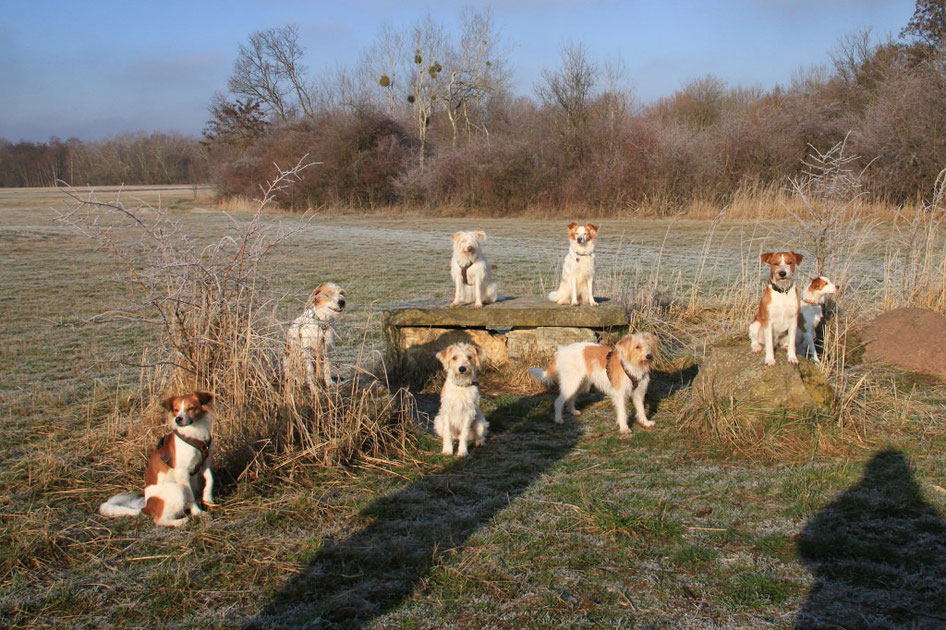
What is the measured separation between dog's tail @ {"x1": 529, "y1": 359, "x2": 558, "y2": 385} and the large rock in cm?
138

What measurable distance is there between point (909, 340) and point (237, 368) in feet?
22.9

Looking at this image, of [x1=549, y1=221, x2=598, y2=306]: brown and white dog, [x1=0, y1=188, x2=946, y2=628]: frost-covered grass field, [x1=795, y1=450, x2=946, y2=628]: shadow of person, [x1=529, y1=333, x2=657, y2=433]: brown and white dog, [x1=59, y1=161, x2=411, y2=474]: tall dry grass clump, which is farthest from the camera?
[x1=549, y1=221, x2=598, y2=306]: brown and white dog

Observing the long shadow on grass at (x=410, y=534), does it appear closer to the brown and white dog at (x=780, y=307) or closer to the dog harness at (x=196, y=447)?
the dog harness at (x=196, y=447)

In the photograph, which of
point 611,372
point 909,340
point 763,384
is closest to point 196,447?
point 611,372

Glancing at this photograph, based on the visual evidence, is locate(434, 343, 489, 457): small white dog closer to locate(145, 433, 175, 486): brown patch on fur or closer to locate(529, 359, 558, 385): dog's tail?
locate(529, 359, 558, 385): dog's tail

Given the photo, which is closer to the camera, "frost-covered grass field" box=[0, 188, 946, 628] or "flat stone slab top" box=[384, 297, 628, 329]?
"frost-covered grass field" box=[0, 188, 946, 628]

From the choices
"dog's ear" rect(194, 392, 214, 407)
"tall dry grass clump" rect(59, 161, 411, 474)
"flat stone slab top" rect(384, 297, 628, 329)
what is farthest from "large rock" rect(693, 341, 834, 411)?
"dog's ear" rect(194, 392, 214, 407)

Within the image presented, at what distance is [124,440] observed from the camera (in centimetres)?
543

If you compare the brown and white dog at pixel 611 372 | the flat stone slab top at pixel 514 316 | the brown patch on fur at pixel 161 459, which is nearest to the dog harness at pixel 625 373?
the brown and white dog at pixel 611 372

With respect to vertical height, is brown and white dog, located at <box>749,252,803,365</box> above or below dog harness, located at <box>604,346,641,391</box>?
above

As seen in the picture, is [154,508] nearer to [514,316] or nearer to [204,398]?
[204,398]

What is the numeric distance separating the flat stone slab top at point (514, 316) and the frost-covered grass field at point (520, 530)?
890mm

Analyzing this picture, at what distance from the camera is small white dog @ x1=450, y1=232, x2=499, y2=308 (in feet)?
25.5

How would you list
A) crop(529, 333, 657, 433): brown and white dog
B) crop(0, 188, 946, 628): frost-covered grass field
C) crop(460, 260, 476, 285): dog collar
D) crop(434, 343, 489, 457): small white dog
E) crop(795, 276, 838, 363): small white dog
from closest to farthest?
1. crop(0, 188, 946, 628): frost-covered grass field
2. crop(434, 343, 489, 457): small white dog
3. crop(529, 333, 657, 433): brown and white dog
4. crop(795, 276, 838, 363): small white dog
5. crop(460, 260, 476, 285): dog collar
